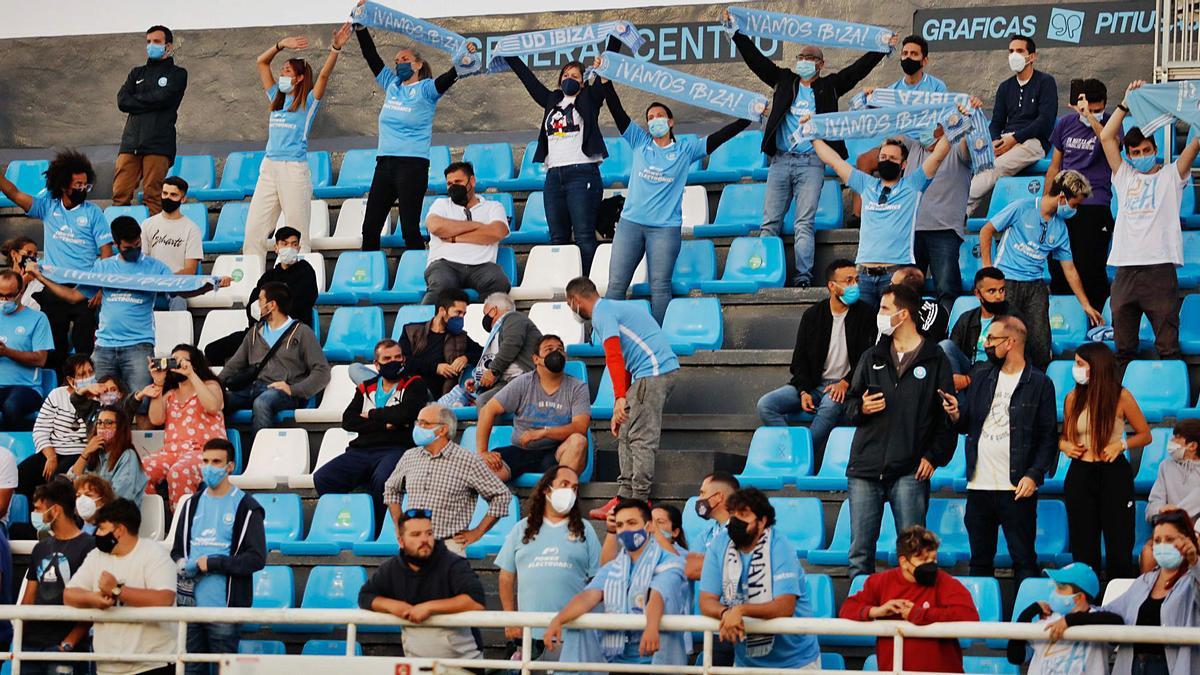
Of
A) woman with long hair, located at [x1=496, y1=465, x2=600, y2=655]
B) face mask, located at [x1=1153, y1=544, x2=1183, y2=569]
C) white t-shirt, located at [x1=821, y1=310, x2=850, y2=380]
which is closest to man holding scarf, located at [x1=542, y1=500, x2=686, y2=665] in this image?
woman with long hair, located at [x1=496, y1=465, x2=600, y2=655]

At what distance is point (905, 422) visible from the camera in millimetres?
9406

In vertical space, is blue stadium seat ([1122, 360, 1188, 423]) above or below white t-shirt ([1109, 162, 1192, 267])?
below

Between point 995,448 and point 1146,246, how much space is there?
2136mm

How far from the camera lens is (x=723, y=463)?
34.9 ft

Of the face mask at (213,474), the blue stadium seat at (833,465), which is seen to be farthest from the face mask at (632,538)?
the face mask at (213,474)

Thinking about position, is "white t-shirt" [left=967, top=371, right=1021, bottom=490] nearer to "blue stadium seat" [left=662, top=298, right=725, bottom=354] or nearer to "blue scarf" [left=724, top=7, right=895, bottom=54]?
"blue stadium seat" [left=662, top=298, right=725, bottom=354]

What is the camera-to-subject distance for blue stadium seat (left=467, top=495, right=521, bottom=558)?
1027cm

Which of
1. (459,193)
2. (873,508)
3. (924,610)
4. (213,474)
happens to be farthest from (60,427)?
(924,610)

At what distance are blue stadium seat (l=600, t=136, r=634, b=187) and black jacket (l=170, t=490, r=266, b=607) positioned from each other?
193 inches

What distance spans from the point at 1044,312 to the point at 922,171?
3.86ft

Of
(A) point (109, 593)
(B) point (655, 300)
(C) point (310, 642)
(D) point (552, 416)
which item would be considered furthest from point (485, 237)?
(A) point (109, 593)

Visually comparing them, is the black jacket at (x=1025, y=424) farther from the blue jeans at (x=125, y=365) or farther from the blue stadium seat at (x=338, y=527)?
the blue jeans at (x=125, y=365)

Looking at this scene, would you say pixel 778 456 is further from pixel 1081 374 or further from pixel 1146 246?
pixel 1146 246

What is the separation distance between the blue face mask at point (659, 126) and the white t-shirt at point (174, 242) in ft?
10.5
